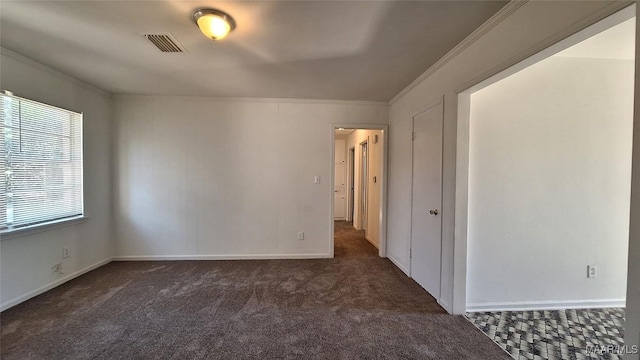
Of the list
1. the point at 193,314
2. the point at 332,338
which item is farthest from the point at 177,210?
the point at 332,338

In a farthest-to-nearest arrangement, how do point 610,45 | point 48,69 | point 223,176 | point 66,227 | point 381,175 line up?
point 381,175
point 223,176
point 66,227
point 48,69
point 610,45

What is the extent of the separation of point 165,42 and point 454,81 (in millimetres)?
2602

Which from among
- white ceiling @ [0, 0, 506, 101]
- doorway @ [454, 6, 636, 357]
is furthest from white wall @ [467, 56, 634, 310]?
white ceiling @ [0, 0, 506, 101]

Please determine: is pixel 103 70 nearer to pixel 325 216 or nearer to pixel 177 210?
pixel 177 210

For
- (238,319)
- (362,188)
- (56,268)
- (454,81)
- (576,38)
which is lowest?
(238,319)

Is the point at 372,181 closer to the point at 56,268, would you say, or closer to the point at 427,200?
the point at 427,200

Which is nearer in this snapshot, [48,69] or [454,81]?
[454,81]

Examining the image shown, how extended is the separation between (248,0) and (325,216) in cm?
289

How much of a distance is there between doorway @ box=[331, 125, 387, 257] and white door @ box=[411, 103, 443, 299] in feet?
2.93

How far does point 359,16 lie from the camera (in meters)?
1.83

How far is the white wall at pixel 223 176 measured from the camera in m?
3.70

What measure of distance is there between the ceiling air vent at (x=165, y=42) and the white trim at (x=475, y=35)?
8.04ft

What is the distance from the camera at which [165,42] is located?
2217 millimetres

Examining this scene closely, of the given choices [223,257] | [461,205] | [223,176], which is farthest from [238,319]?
[461,205]
